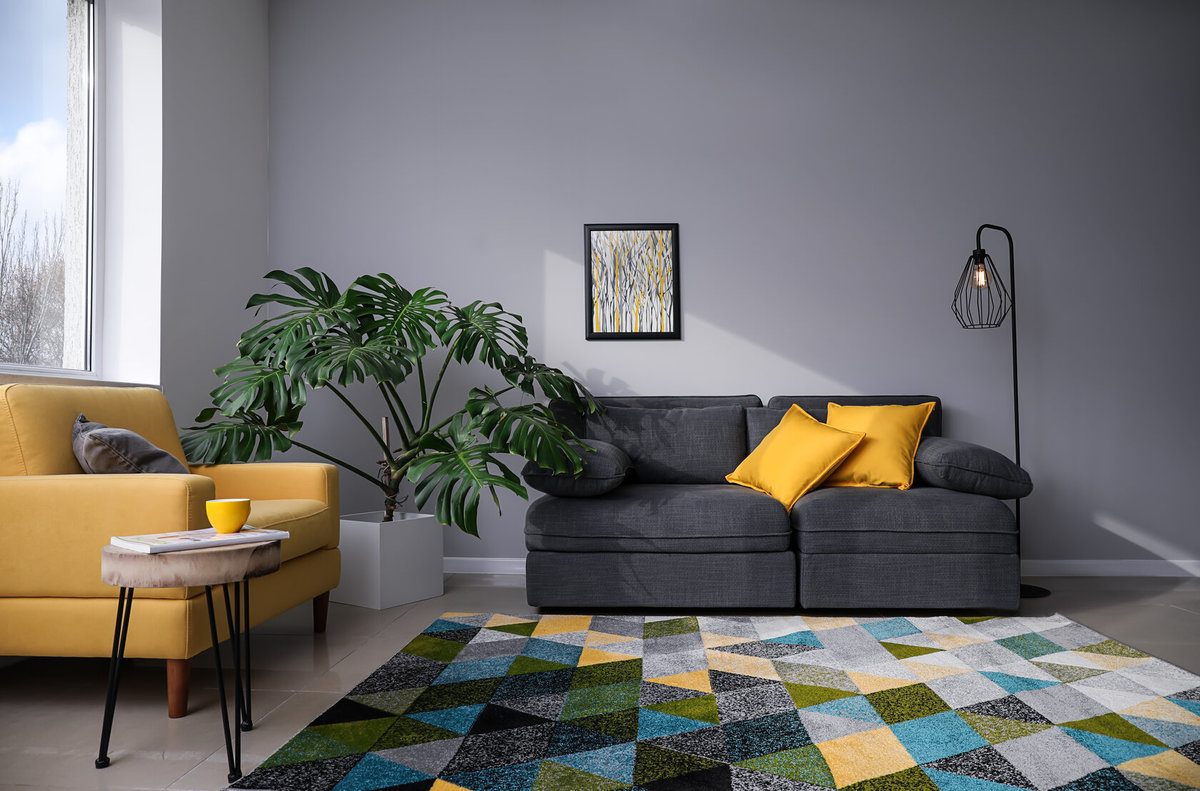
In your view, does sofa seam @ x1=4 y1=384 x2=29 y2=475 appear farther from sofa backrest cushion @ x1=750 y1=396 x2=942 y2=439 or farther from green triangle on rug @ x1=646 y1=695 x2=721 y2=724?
sofa backrest cushion @ x1=750 y1=396 x2=942 y2=439

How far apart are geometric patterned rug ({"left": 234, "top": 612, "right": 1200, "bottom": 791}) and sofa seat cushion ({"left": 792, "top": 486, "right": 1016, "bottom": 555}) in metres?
0.30

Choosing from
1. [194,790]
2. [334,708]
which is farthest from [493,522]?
[194,790]

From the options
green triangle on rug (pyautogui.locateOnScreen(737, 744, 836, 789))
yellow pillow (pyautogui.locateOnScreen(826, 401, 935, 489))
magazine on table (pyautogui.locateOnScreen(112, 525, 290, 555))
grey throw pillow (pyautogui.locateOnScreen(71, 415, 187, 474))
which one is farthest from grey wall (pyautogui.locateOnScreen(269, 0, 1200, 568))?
green triangle on rug (pyautogui.locateOnScreen(737, 744, 836, 789))

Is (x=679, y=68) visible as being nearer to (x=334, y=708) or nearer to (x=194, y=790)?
→ (x=334, y=708)

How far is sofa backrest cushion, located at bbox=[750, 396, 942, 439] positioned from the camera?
3.58 m

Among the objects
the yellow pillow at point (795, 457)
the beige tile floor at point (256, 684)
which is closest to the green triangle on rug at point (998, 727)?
the beige tile floor at point (256, 684)

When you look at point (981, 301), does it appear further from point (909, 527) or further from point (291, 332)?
point (291, 332)

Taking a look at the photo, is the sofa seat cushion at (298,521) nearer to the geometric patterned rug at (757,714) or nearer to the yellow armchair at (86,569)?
the yellow armchair at (86,569)

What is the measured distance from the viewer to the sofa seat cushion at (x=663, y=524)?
290 centimetres

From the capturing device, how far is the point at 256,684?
2186mm

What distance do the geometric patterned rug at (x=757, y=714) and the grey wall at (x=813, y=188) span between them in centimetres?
147

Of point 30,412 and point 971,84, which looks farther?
point 971,84

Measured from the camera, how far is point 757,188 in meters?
3.86

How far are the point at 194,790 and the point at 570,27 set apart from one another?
3641 mm
